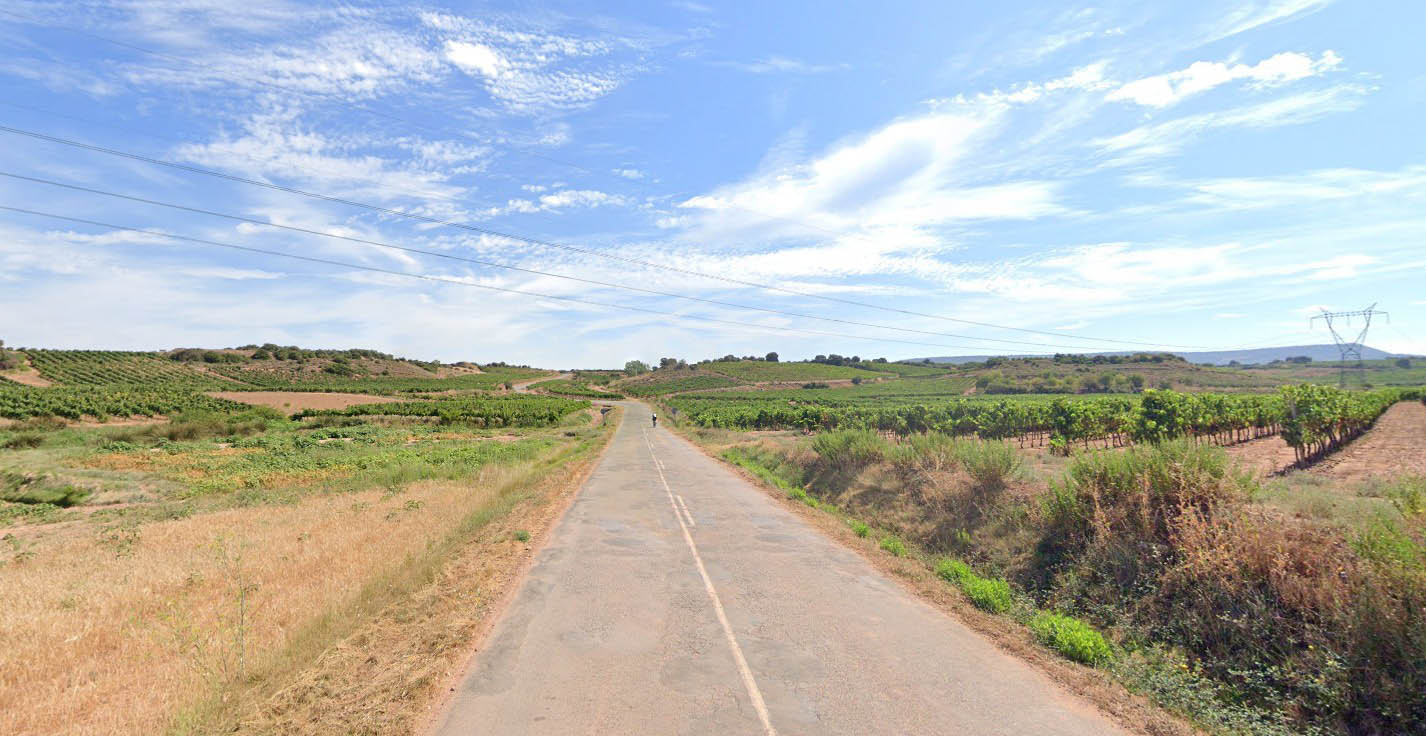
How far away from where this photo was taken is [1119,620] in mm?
7953

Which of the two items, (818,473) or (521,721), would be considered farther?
(818,473)

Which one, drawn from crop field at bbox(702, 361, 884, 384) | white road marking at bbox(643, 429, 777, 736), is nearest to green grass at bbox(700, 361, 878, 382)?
crop field at bbox(702, 361, 884, 384)

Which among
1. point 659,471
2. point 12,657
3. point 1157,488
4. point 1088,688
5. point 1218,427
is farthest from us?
point 1218,427

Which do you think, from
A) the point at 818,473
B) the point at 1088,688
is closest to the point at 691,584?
the point at 1088,688

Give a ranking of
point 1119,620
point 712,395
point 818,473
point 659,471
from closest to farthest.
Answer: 1. point 1119,620
2. point 818,473
3. point 659,471
4. point 712,395

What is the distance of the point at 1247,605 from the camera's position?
22.5 ft

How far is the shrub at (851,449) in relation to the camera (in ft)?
66.5

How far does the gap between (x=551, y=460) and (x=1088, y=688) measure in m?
26.6

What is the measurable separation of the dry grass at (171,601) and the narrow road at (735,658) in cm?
299

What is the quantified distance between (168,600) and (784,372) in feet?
486

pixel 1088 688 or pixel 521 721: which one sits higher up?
pixel 521 721

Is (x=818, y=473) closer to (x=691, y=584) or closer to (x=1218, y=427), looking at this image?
(x=691, y=584)

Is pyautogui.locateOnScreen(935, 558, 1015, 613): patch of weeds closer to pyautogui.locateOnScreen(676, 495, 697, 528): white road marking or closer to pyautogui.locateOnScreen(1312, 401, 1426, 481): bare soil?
pyautogui.locateOnScreen(676, 495, 697, 528): white road marking

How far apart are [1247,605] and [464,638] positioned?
9.43 metres
